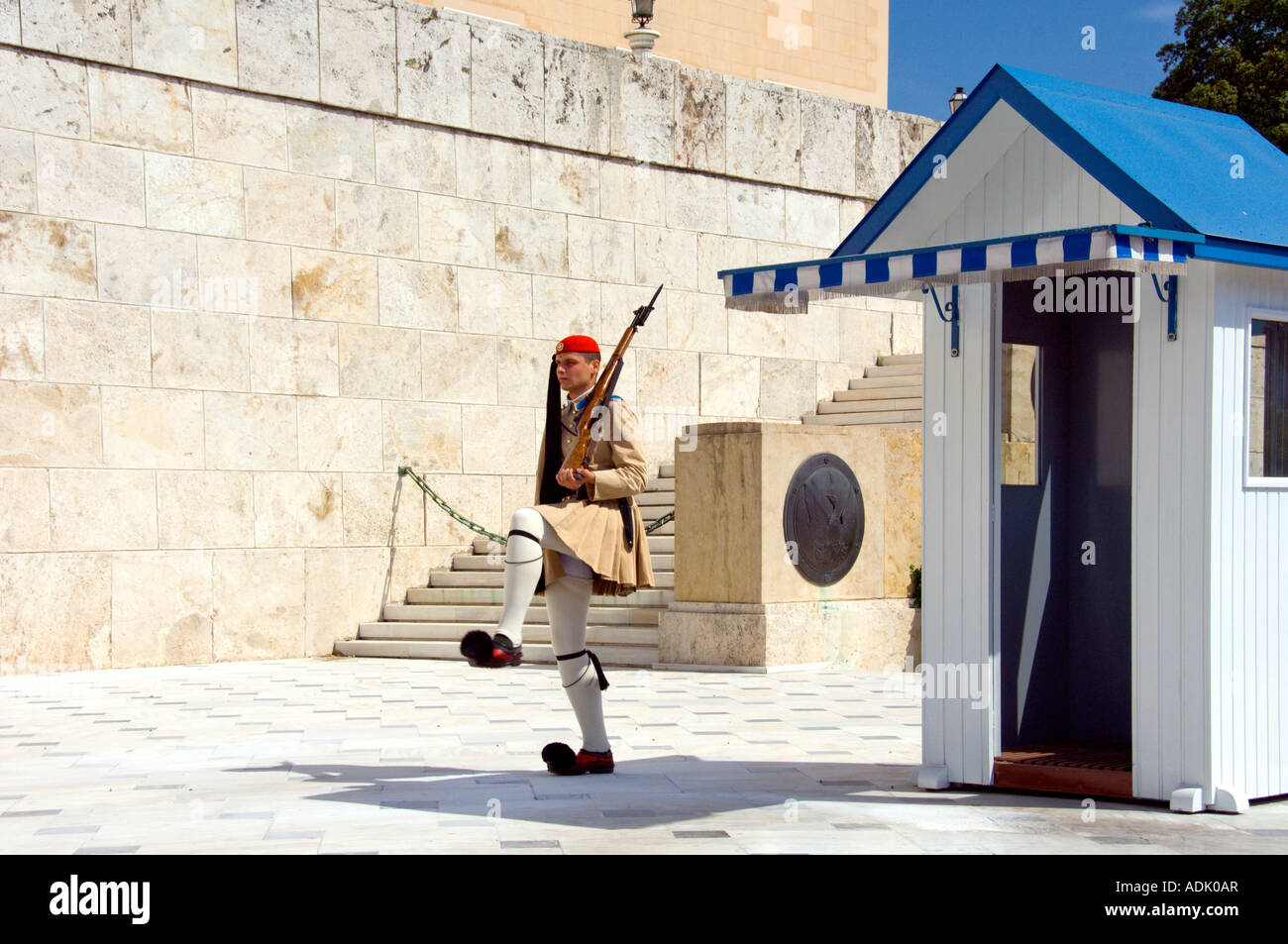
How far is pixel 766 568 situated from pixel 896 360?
751cm

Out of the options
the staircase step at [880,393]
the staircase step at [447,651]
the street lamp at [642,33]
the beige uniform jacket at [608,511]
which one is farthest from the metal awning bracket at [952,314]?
the street lamp at [642,33]

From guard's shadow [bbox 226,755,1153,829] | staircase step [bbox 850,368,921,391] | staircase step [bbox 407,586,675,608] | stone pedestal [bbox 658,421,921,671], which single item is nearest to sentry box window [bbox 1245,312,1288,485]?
guard's shadow [bbox 226,755,1153,829]

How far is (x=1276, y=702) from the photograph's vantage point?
21.8 feet

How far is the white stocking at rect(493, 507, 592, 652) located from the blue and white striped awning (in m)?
1.28

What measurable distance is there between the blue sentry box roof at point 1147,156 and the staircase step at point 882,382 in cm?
1018

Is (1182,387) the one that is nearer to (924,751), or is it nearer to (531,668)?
(924,751)

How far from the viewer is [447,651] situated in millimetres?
13820

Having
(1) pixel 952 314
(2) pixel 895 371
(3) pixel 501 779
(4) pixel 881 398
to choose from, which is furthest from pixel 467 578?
(1) pixel 952 314

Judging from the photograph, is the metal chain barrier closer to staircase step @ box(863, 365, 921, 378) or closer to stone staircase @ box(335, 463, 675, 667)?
stone staircase @ box(335, 463, 675, 667)

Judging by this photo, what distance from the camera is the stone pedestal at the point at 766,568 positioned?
40.2 ft

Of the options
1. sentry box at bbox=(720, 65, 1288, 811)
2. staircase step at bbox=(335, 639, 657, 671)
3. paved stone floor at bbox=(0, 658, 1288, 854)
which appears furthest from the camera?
staircase step at bbox=(335, 639, 657, 671)

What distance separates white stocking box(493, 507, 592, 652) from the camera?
266 inches

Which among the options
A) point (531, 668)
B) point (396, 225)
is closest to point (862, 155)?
point (396, 225)

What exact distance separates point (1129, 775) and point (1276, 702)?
2.26 feet
